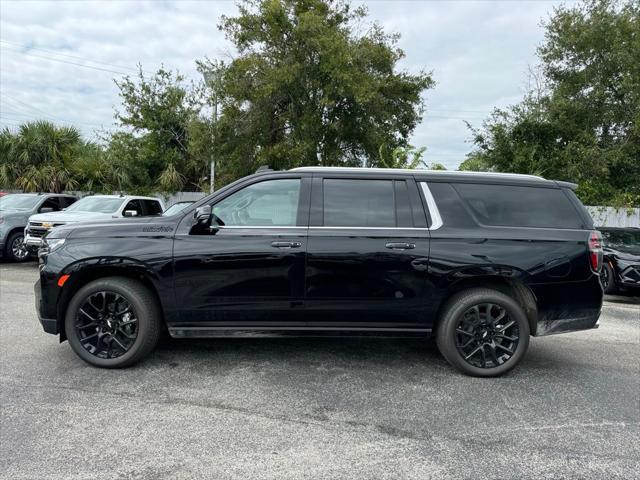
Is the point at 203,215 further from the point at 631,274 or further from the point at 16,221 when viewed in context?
the point at 16,221

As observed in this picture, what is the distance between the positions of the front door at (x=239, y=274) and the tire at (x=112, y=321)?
305 millimetres

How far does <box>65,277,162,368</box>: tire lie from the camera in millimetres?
4078

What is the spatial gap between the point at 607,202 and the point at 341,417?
17.5 m

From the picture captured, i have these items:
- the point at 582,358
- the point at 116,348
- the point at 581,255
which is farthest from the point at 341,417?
the point at 582,358

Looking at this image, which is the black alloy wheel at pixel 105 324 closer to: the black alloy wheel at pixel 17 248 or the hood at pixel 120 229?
the hood at pixel 120 229

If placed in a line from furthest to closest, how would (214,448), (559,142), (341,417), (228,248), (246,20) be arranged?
(559,142)
(246,20)
(228,248)
(341,417)
(214,448)

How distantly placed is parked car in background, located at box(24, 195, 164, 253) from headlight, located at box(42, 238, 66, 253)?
528 cm

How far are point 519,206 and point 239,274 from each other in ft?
8.71

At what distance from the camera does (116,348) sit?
4207mm

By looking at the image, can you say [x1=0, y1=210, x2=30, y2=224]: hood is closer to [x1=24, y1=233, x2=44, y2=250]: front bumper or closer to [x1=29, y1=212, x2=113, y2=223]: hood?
[x1=29, y1=212, x2=113, y2=223]: hood

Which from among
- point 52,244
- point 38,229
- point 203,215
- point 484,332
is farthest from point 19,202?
point 484,332

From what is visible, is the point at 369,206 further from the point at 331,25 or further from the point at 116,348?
the point at 331,25

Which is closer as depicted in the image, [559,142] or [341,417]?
[341,417]

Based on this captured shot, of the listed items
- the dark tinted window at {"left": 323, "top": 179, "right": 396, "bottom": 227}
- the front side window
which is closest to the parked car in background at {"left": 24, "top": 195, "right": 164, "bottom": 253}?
the front side window
